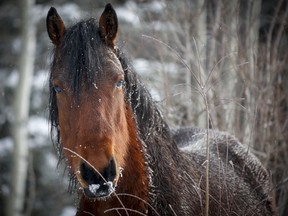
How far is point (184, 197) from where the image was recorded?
3812 millimetres

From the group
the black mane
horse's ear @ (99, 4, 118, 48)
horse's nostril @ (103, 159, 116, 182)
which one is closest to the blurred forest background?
the black mane

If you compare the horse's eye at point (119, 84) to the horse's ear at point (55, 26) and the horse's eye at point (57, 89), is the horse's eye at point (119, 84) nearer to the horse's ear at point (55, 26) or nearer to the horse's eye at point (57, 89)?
the horse's eye at point (57, 89)

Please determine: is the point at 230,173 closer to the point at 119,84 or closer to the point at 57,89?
the point at 119,84

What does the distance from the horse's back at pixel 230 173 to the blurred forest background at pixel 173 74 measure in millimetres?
239

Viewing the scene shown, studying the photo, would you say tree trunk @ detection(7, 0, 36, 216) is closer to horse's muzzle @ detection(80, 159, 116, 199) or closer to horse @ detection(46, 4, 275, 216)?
horse @ detection(46, 4, 275, 216)

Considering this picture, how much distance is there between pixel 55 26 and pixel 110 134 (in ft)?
3.52

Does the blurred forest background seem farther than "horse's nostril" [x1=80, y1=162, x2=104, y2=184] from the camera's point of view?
Yes

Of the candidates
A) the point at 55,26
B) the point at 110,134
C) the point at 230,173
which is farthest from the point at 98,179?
the point at 230,173

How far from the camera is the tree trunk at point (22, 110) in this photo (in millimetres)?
13078

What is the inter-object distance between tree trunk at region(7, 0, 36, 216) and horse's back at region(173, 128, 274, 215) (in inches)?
321

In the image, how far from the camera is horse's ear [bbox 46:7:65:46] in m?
3.80

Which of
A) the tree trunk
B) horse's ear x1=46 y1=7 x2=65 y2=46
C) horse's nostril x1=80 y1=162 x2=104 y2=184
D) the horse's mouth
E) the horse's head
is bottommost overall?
the tree trunk

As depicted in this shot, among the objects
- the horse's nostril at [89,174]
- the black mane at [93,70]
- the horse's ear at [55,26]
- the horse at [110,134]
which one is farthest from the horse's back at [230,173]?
the horse's ear at [55,26]

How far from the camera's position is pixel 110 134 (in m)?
3.29
